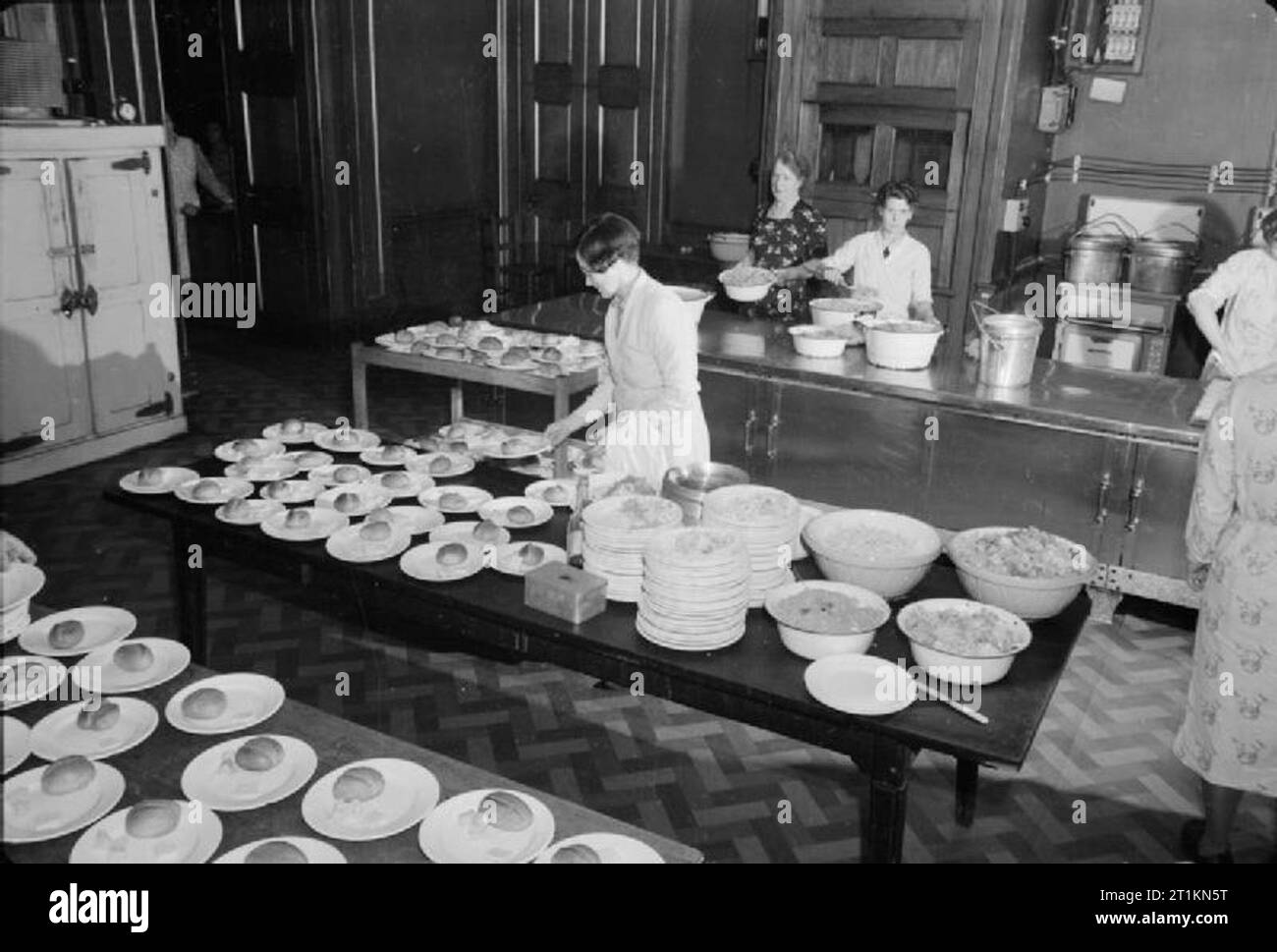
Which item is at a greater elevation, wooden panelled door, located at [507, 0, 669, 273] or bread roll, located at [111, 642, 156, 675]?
wooden panelled door, located at [507, 0, 669, 273]

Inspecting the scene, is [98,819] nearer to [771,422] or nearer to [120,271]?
[771,422]

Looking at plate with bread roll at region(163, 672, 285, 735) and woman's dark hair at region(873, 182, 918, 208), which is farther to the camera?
woman's dark hair at region(873, 182, 918, 208)

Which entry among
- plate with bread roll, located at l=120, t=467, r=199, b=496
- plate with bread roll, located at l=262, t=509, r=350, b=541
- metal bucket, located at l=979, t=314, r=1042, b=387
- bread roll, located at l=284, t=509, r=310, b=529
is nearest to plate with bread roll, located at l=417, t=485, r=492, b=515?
plate with bread roll, located at l=262, t=509, r=350, b=541

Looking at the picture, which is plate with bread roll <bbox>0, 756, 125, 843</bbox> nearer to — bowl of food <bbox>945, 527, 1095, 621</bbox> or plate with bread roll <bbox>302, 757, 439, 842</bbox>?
plate with bread roll <bbox>302, 757, 439, 842</bbox>

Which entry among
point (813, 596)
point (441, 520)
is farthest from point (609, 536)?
point (441, 520)

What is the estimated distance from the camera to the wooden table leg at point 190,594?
3.83m

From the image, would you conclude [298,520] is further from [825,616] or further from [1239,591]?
[1239,591]

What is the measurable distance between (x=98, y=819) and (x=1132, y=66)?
8528mm

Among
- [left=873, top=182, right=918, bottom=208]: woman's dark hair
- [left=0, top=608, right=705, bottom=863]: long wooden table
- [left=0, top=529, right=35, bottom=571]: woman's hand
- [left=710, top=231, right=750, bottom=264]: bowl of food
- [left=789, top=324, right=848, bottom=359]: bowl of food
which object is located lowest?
[left=0, top=608, right=705, bottom=863]: long wooden table

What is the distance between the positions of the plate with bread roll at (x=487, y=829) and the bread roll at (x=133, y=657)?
997 millimetres

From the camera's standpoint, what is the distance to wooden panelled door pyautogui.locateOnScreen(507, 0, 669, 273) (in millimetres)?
9398

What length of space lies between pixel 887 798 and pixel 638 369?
2.16 meters

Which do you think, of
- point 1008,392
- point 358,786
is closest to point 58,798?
point 358,786

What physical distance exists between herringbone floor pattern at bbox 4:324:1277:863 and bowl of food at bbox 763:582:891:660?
1053 mm
